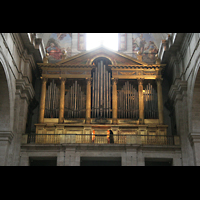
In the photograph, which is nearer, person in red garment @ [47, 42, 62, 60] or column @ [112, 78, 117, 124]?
column @ [112, 78, 117, 124]

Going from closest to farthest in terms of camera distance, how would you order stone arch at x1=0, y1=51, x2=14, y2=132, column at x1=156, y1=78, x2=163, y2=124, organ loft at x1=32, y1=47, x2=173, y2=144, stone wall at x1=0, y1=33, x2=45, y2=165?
stone wall at x1=0, y1=33, x2=45, y2=165, stone arch at x1=0, y1=51, x2=14, y2=132, organ loft at x1=32, y1=47, x2=173, y2=144, column at x1=156, y1=78, x2=163, y2=124

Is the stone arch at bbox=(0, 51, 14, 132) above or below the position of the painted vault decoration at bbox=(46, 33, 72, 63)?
below

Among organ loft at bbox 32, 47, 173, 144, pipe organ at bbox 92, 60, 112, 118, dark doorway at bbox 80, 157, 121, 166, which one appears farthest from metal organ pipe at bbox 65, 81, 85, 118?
dark doorway at bbox 80, 157, 121, 166

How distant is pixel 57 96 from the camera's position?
19.7 meters

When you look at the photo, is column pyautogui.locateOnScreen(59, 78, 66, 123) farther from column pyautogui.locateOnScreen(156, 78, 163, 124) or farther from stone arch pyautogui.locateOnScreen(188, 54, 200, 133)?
stone arch pyautogui.locateOnScreen(188, 54, 200, 133)

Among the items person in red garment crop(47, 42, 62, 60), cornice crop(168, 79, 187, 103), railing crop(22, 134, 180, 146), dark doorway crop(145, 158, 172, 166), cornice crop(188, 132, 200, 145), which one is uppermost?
person in red garment crop(47, 42, 62, 60)

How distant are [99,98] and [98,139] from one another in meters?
2.67

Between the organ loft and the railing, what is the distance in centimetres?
5

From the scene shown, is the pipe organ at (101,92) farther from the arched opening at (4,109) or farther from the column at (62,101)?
the arched opening at (4,109)

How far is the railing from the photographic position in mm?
17578

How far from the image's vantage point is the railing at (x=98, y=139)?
1758 cm

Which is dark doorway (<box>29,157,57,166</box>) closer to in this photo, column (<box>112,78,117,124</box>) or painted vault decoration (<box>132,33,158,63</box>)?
column (<box>112,78,117,124</box>)

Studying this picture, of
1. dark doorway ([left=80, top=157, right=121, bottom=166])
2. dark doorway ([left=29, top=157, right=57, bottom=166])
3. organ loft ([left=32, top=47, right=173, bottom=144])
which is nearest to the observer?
dark doorway ([left=80, top=157, right=121, bottom=166])
